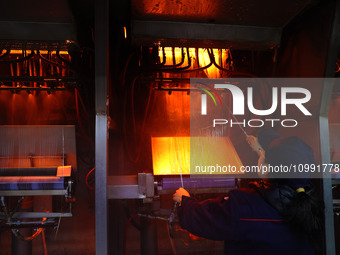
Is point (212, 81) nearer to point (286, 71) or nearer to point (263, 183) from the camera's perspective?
point (286, 71)

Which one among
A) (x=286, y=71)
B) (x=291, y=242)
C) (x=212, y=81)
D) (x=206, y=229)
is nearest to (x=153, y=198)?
(x=206, y=229)

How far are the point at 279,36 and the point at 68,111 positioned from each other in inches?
55.9

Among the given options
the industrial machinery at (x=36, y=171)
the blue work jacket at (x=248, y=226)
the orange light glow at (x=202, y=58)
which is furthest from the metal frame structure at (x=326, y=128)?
the industrial machinery at (x=36, y=171)

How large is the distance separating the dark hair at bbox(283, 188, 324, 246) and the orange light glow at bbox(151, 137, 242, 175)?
0.38 meters

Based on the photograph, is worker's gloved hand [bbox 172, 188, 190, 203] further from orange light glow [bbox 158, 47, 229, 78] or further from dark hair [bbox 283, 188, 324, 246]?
orange light glow [bbox 158, 47, 229, 78]

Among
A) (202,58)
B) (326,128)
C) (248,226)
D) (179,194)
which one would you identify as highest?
(202,58)

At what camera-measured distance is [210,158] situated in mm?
1588

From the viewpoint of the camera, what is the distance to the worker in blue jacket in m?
1.18

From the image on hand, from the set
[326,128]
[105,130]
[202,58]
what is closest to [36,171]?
[105,130]

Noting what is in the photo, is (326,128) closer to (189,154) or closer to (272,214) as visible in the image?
(272,214)

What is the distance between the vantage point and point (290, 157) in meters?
1.18

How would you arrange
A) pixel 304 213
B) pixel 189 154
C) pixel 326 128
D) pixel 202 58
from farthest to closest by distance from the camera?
pixel 202 58 → pixel 189 154 → pixel 326 128 → pixel 304 213

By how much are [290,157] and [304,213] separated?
24cm

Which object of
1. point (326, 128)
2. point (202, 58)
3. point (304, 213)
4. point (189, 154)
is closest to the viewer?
point (304, 213)
